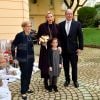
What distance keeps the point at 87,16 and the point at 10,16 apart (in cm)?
2914

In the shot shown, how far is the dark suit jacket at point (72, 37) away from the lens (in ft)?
34.2

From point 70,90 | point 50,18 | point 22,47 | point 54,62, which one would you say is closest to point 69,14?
point 50,18

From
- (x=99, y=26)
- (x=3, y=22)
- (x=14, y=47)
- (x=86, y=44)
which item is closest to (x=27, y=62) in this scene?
(x=14, y=47)

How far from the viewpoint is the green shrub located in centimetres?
4291

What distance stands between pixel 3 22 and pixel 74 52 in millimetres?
4545

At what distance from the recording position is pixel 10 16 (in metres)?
14.4

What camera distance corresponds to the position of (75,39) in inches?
413

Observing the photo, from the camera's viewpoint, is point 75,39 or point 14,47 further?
point 75,39

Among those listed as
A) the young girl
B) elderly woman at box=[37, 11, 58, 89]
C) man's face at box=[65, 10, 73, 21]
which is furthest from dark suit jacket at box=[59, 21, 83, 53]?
the young girl

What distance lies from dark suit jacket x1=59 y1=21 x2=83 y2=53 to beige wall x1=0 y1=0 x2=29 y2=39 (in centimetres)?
428

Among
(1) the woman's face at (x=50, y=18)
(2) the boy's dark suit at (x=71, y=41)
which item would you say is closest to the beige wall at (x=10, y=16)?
(2) the boy's dark suit at (x=71, y=41)

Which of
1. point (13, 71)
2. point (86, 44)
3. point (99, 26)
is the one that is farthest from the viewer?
point (99, 26)

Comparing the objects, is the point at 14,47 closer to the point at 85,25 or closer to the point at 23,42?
the point at 23,42

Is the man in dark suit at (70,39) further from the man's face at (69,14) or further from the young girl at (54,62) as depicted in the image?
the young girl at (54,62)
